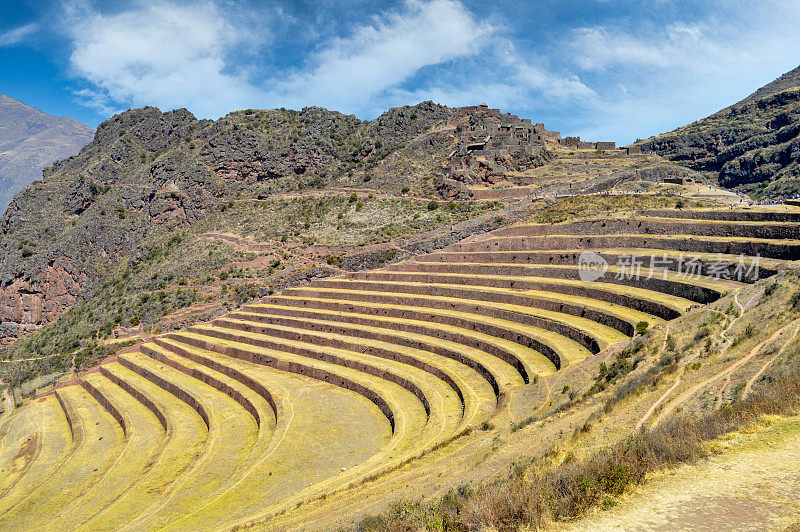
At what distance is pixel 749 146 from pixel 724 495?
81063 millimetres

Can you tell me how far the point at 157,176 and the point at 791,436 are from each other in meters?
63.9

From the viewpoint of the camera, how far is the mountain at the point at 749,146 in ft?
186

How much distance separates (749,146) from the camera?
2670 inches

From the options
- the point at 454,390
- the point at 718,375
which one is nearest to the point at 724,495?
the point at 718,375

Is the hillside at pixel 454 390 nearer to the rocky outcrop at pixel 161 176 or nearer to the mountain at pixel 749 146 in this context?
the rocky outcrop at pixel 161 176

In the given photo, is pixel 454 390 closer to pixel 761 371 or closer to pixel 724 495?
pixel 761 371

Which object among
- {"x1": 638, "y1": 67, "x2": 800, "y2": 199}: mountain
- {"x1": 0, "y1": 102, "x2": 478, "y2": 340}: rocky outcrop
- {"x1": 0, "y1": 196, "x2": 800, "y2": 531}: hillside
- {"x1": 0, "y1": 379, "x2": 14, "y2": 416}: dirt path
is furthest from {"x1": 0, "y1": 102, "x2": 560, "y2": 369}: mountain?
{"x1": 638, "y1": 67, "x2": 800, "y2": 199}: mountain

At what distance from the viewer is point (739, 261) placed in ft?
59.3

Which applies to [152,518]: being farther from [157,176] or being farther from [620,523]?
[157,176]

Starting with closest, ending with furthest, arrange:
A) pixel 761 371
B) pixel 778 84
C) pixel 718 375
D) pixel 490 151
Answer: pixel 761 371 < pixel 718 375 < pixel 490 151 < pixel 778 84

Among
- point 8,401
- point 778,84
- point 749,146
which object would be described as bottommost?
point 8,401

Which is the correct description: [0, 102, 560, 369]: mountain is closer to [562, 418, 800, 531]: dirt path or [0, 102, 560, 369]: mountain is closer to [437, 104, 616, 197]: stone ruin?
[437, 104, 616, 197]: stone ruin

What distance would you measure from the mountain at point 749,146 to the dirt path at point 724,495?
50616 millimetres

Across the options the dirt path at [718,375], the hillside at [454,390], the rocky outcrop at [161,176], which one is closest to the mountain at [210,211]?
the rocky outcrop at [161,176]
